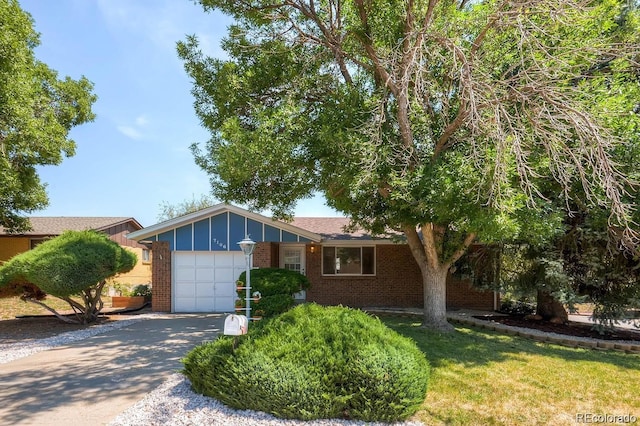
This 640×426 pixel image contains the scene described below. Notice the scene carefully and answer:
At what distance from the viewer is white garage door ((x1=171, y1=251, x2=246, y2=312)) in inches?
551

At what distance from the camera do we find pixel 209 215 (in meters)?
13.7

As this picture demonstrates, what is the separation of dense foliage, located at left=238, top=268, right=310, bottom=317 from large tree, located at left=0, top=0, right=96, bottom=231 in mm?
7725

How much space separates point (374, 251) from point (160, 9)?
10570mm

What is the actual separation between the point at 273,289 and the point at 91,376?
4.32 m

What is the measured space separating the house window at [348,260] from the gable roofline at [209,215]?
5.69ft

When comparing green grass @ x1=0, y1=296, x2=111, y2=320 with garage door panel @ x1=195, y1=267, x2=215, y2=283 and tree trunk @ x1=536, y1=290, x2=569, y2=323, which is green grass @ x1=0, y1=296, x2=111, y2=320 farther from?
tree trunk @ x1=536, y1=290, x2=569, y2=323

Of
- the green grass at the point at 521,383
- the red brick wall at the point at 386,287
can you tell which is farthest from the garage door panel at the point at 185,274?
the green grass at the point at 521,383

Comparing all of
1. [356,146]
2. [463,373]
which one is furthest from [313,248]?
[463,373]

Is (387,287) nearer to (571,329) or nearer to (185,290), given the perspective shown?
(571,329)

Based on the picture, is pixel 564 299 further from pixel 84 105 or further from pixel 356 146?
pixel 84 105

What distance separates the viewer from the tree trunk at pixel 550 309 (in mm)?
11773

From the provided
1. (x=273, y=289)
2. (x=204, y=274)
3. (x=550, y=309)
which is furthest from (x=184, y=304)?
(x=550, y=309)

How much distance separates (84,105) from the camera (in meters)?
15.3

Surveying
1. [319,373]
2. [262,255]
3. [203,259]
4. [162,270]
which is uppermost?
[262,255]
